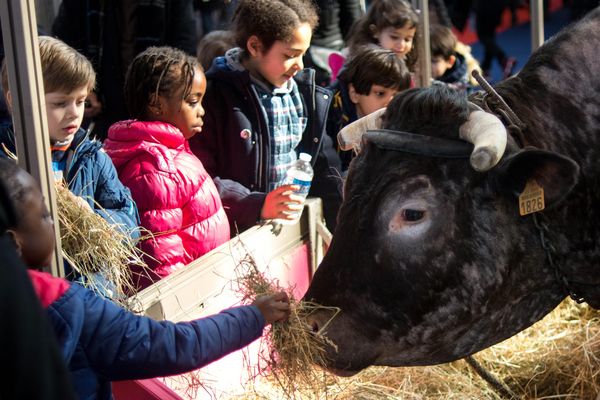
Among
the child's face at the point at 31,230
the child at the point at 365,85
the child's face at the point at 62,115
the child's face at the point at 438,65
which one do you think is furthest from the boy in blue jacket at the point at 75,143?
the child's face at the point at 438,65

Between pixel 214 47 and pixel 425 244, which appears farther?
pixel 214 47

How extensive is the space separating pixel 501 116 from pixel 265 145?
5.64ft

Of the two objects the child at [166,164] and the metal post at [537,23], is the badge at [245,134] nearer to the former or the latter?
the child at [166,164]

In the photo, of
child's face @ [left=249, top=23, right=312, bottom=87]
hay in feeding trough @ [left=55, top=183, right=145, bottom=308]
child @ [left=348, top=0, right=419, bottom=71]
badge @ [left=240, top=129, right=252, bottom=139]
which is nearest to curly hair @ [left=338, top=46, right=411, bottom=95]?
child's face @ [left=249, top=23, right=312, bottom=87]

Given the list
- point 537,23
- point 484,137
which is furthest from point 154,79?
point 537,23

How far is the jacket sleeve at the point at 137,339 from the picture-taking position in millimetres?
2426

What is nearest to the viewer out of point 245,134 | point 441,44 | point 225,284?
point 225,284

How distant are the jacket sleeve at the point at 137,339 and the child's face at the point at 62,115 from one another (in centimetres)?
119

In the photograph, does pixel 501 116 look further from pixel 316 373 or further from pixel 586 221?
pixel 316 373

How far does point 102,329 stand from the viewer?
96.0 inches

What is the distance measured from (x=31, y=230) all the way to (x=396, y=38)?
4.25 metres

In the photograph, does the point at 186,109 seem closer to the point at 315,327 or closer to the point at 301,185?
the point at 301,185

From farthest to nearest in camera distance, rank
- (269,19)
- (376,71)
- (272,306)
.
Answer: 1. (376,71)
2. (269,19)
3. (272,306)

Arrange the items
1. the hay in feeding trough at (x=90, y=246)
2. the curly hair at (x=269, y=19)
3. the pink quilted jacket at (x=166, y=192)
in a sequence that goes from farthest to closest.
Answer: the curly hair at (x=269, y=19)
the pink quilted jacket at (x=166, y=192)
the hay in feeding trough at (x=90, y=246)
